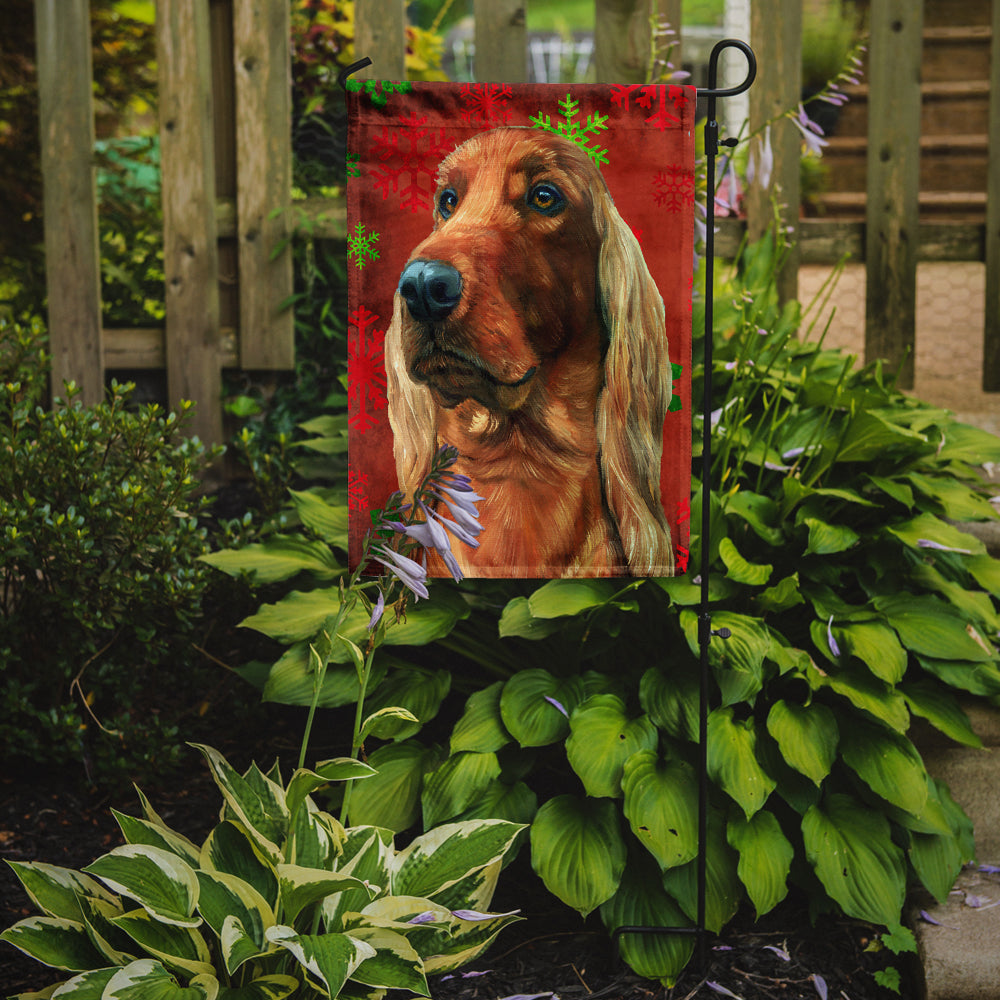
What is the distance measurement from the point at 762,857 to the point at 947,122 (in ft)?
19.9

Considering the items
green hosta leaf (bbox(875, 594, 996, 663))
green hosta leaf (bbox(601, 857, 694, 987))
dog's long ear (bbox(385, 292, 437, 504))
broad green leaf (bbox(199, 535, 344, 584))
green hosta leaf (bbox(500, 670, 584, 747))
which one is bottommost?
green hosta leaf (bbox(601, 857, 694, 987))

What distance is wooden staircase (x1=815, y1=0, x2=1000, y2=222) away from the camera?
6297 millimetres

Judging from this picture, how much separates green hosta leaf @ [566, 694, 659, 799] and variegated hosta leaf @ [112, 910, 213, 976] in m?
0.75

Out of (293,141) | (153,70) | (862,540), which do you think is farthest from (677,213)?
(153,70)

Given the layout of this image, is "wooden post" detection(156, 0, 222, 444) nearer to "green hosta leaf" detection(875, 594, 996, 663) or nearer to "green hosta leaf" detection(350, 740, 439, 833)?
"green hosta leaf" detection(350, 740, 439, 833)

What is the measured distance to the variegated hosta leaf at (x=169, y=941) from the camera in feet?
5.00

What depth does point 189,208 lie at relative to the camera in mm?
3359

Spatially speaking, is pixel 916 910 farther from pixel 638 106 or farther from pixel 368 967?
pixel 638 106

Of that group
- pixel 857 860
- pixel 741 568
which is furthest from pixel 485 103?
pixel 857 860

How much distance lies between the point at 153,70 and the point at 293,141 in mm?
1296

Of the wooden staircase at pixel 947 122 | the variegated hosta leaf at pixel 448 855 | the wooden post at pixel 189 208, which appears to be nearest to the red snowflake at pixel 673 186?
the variegated hosta leaf at pixel 448 855

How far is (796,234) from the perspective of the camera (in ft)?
11.4

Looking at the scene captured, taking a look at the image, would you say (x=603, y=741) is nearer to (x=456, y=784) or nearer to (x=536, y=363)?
(x=456, y=784)

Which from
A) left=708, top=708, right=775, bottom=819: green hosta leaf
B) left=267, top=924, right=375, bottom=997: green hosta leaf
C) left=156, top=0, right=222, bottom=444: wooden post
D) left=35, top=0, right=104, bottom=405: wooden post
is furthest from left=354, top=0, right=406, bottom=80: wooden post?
left=267, top=924, right=375, bottom=997: green hosta leaf
